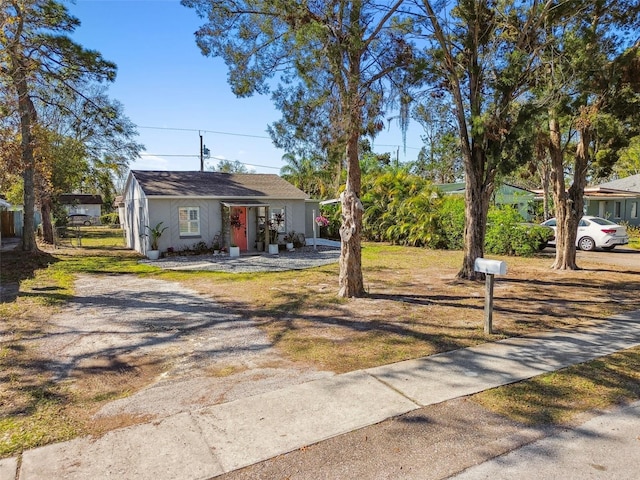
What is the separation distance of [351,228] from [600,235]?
1302cm

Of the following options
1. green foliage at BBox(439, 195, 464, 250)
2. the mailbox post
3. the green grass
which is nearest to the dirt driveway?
the mailbox post

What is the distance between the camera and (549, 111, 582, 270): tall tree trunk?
11414 millimetres

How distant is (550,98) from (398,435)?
28.5 feet

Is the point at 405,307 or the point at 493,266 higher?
the point at 493,266

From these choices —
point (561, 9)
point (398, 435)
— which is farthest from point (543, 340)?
point (561, 9)

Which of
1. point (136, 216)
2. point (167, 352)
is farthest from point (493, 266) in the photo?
point (136, 216)

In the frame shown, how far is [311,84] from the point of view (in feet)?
24.8

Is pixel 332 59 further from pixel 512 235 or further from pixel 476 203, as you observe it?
pixel 512 235

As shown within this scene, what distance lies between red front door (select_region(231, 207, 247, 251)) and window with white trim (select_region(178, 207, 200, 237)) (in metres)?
1.39

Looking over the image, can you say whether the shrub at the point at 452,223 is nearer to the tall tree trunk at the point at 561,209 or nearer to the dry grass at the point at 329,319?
the dry grass at the point at 329,319

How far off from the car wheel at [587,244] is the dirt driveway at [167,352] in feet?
50.2

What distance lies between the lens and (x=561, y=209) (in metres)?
11.7

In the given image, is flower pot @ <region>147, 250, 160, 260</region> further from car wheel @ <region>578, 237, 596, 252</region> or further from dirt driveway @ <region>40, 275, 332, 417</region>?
car wheel @ <region>578, 237, 596, 252</region>

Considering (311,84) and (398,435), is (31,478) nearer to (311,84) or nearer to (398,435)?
(398,435)
